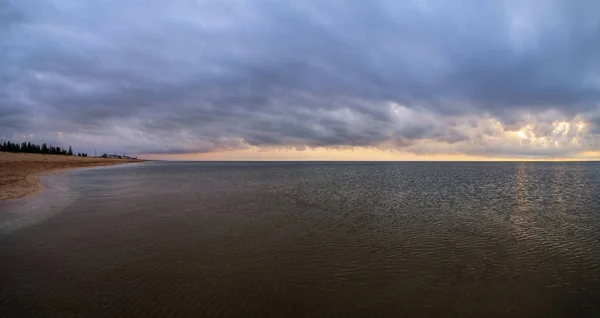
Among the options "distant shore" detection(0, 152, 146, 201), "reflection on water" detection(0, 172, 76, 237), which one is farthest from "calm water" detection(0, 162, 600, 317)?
"distant shore" detection(0, 152, 146, 201)

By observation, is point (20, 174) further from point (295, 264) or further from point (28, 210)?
point (295, 264)

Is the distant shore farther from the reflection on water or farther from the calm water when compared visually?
the calm water

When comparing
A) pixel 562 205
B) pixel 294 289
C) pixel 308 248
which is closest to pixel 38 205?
pixel 308 248

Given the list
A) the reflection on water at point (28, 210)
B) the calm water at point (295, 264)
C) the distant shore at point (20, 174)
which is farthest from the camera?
the distant shore at point (20, 174)

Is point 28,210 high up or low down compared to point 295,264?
up

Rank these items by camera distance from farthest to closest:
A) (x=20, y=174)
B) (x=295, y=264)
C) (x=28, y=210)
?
(x=20, y=174) → (x=28, y=210) → (x=295, y=264)

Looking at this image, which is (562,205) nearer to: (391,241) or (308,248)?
(391,241)

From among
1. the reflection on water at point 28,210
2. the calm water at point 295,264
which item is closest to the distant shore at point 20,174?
the reflection on water at point 28,210

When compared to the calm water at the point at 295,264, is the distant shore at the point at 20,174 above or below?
above

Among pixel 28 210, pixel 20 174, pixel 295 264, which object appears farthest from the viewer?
pixel 20 174

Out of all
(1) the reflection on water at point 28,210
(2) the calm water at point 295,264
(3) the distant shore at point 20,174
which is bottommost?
(2) the calm water at point 295,264

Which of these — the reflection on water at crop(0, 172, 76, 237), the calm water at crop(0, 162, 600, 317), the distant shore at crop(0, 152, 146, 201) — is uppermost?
the distant shore at crop(0, 152, 146, 201)

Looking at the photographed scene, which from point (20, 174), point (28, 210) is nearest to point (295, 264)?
point (28, 210)

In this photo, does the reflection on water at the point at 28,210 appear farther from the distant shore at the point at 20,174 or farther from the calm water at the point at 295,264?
the distant shore at the point at 20,174
